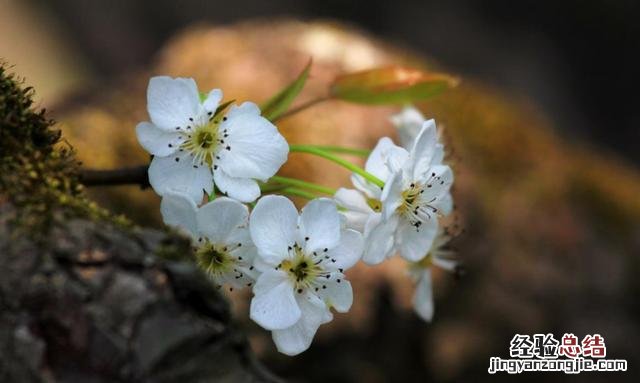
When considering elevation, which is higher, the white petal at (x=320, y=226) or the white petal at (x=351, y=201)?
the white petal at (x=351, y=201)

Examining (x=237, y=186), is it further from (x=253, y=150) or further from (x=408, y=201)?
(x=408, y=201)

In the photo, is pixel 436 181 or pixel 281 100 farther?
pixel 281 100

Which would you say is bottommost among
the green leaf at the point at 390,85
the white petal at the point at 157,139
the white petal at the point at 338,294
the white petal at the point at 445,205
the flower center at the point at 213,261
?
the white petal at the point at 338,294

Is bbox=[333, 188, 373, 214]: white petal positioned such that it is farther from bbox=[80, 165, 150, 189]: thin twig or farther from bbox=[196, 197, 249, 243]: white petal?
bbox=[80, 165, 150, 189]: thin twig

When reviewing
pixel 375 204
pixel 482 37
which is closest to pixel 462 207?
pixel 375 204

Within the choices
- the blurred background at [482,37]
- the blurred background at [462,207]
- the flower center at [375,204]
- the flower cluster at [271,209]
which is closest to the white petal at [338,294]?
the flower cluster at [271,209]

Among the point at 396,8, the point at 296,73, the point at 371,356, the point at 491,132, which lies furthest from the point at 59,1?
the point at 371,356

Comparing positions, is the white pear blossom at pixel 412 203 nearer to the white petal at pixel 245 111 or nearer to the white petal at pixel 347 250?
the white petal at pixel 347 250
